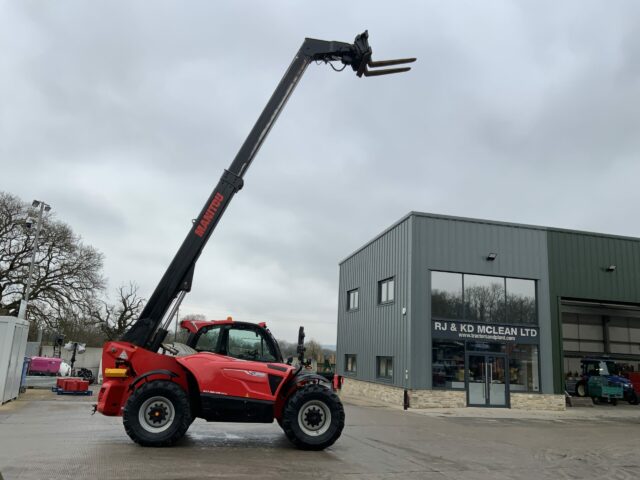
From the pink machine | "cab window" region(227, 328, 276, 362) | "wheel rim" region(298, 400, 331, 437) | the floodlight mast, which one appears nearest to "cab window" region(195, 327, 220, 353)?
"cab window" region(227, 328, 276, 362)

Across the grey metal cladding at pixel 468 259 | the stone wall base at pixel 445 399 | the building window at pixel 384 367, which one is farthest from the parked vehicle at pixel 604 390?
the building window at pixel 384 367

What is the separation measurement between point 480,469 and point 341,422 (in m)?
2.37

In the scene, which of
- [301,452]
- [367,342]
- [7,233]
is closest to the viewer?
[301,452]

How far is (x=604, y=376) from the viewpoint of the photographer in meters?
26.3

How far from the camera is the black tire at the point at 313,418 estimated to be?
8.78m

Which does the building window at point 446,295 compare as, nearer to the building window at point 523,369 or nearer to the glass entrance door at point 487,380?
the glass entrance door at point 487,380

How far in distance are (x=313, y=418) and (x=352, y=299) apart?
1873 cm

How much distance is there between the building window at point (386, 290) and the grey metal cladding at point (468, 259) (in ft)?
7.16

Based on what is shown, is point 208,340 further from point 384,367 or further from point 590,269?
point 590,269

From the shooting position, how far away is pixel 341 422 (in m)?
8.96

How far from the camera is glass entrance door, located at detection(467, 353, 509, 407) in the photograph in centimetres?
1966

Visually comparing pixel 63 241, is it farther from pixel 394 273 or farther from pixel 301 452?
pixel 301 452

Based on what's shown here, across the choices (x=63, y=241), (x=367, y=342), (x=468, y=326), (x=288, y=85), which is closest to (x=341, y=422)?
(x=288, y=85)

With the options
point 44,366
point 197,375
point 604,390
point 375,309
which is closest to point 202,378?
point 197,375
